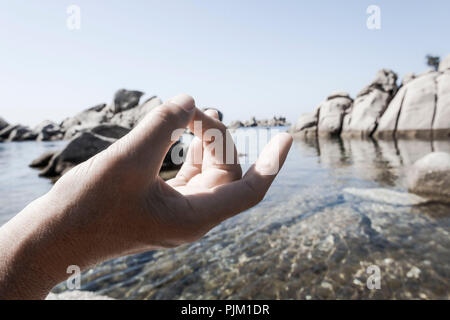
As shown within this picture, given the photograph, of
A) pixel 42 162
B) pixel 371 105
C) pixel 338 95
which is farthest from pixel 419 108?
pixel 42 162

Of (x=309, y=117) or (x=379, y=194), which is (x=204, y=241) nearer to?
(x=379, y=194)

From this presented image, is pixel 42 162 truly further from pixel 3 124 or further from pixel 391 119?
pixel 3 124

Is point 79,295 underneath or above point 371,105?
underneath

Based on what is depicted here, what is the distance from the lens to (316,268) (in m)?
3.87

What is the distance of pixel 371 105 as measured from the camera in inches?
975

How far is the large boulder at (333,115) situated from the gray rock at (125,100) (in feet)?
118

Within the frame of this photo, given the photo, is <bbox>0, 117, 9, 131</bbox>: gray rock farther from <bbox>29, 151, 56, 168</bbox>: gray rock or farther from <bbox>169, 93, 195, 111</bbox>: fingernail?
<bbox>169, 93, 195, 111</bbox>: fingernail

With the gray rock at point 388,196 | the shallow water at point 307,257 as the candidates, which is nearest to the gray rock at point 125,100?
the shallow water at point 307,257

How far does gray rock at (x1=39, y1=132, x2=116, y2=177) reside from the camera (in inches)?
518

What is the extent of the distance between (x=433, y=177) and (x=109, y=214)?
25.3 feet

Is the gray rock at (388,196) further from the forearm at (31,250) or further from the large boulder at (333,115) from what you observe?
the large boulder at (333,115)

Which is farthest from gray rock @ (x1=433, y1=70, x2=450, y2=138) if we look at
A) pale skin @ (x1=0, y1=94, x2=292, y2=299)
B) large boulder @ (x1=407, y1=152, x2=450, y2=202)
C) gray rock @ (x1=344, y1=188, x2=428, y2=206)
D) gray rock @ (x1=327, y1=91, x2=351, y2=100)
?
pale skin @ (x1=0, y1=94, x2=292, y2=299)

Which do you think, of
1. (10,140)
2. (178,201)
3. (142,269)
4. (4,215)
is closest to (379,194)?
(142,269)

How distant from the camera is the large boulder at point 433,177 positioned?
20.4 ft
